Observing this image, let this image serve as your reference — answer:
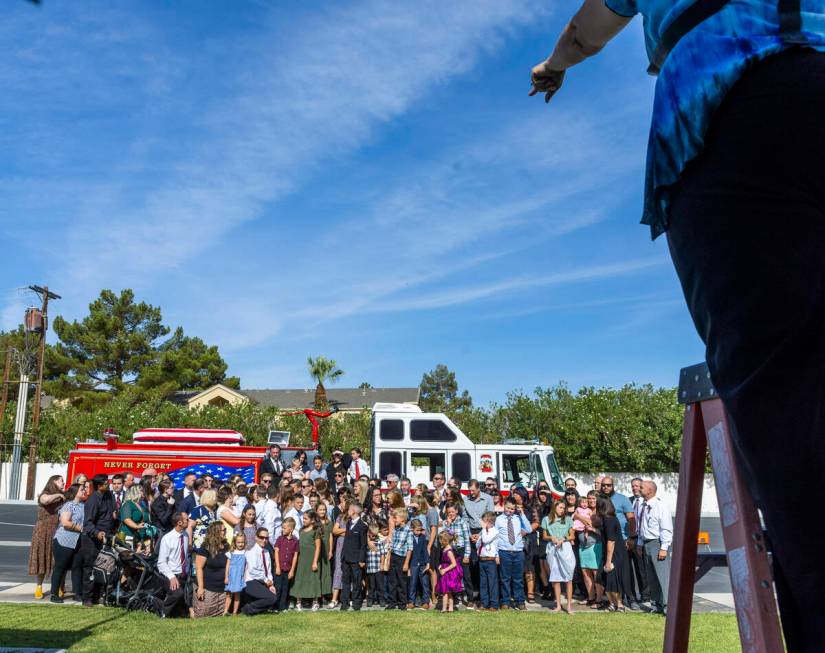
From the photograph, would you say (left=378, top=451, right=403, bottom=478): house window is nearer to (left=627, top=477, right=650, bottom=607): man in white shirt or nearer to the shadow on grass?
(left=627, top=477, right=650, bottom=607): man in white shirt

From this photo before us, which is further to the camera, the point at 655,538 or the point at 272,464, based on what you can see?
the point at 272,464

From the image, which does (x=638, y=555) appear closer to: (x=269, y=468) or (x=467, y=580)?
(x=467, y=580)

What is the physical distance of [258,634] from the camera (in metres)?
9.56

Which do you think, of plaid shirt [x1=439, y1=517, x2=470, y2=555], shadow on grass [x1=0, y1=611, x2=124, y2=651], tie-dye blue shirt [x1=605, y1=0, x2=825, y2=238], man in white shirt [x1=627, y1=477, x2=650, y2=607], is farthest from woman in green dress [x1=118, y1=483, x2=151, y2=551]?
tie-dye blue shirt [x1=605, y1=0, x2=825, y2=238]

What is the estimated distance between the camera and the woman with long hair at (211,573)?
11.1 m

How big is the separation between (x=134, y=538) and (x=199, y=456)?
555 cm

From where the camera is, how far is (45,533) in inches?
489

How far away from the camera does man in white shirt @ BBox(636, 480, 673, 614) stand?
1155 cm

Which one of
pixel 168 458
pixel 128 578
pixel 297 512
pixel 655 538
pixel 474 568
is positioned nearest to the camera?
pixel 128 578

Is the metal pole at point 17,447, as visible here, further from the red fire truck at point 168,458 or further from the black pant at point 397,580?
the black pant at point 397,580

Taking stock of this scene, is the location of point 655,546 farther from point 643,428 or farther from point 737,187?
point 643,428

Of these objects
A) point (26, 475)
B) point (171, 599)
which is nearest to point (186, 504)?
point (171, 599)

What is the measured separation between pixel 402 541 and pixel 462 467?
550cm

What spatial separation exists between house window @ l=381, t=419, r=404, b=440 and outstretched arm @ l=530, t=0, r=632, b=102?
56.5ft
